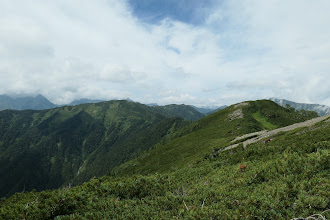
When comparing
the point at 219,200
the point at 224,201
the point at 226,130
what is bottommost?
the point at 219,200

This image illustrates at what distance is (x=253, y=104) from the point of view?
14525 centimetres

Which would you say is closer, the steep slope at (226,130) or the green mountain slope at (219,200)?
the green mountain slope at (219,200)

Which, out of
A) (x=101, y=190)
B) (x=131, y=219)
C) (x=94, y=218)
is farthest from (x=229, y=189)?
(x=101, y=190)

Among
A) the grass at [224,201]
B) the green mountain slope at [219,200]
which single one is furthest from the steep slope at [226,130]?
the grass at [224,201]

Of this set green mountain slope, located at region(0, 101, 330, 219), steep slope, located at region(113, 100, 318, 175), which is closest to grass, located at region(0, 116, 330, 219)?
green mountain slope, located at region(0, 101, 330, 219)

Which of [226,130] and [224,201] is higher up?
[226,130]

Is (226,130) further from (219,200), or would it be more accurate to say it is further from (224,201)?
(224,201)

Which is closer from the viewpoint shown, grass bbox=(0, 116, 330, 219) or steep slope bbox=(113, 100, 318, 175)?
grass bbox=(0, 116, 330, 219)

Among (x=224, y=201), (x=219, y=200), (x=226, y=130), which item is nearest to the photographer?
(x=224, y=201)

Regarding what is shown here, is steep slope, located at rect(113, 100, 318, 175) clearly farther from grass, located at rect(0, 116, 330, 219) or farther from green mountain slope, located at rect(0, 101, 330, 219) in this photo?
grass, located at rect(0, 116, 330, 219)

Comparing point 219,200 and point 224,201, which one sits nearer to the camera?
point 224,201

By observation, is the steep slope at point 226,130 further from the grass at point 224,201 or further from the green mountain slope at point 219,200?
the grass at point 224,201

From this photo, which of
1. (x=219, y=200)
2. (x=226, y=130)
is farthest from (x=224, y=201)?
(x=226, y=130)

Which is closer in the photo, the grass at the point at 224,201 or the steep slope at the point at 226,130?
the grass at the point at 224,201
